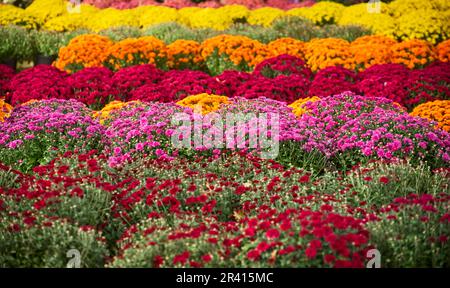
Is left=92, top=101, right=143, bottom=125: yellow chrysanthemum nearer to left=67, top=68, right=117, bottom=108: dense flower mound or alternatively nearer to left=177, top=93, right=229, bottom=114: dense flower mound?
left=177, top=93, right=229, bottom=114: dense flower mound

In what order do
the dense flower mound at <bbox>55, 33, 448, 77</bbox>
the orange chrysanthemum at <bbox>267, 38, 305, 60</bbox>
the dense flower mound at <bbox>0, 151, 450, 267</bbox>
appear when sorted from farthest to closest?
the orange chrysanthemum at <bbox>267, 38, 305, 60</bbox>
the dense flower mound at <bbox>55, 33, 448, 77</bbox>
the dense flower mound at <bbox>0, 151, 450, 267</bbox>

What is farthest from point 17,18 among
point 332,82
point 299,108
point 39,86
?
point 299,108

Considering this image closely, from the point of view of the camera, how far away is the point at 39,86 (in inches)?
347

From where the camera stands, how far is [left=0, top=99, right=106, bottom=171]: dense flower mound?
243 inches

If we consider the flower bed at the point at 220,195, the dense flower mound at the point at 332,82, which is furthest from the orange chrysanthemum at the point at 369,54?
the flower bed at the point at 220,195

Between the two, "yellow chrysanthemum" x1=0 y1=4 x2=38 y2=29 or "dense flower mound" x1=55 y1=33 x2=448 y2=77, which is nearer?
"dense flower mound" x1=55 y1=33 x2=448 y2=77

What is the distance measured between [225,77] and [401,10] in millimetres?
8223

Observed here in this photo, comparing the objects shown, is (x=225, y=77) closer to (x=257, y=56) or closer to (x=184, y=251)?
(x=257, y=56)

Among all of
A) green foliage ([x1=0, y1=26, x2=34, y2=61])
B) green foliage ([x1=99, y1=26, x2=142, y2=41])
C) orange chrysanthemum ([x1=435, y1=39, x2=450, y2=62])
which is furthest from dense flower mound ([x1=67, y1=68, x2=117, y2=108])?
orange chrysanthemum ([x1=435, y1=39, x2=450, y2=62])

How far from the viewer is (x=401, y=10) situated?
50.3 feet

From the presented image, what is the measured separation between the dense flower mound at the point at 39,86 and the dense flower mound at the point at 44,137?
215cm

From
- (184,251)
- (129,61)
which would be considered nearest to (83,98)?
(129,61)

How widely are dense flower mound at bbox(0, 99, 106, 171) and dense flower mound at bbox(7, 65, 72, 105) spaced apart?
2148 millimetres

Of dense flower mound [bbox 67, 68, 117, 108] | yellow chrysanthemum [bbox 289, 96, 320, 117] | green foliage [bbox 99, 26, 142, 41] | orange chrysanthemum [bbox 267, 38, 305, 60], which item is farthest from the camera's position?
green foliage [bbox 99, 26, 142, 41]
